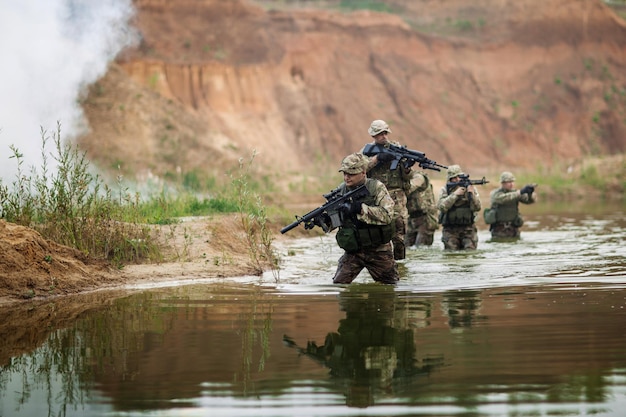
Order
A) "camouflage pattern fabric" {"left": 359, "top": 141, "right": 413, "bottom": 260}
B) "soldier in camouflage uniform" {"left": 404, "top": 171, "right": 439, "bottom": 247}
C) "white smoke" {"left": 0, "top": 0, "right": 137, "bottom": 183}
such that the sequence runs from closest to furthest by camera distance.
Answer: "camouflage pattern fabric" {"left": 359, "top": 141, "right": 413, "bottom": 260}, "soldier in camouflage uniform" {"left": 404, "top": 171, "right": 439, "bottom": 247}, "white smoke" {"left": 0, "top": 0, "right": 137, "bottom": 183}

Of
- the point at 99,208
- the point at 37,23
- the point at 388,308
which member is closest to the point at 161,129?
the point at 37,23

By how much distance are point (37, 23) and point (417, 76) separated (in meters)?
30.4

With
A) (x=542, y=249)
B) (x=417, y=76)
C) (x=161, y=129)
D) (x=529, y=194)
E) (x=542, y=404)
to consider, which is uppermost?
(x=417, y=76)

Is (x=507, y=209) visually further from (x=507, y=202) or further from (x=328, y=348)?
(x=328, y=348)

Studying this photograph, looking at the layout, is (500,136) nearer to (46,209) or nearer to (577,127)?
(577,127)

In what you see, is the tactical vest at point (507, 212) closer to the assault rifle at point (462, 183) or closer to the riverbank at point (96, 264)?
the assault rifle at point (462, 183)

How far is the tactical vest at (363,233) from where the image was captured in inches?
426

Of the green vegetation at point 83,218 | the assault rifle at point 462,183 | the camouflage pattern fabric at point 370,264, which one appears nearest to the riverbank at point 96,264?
the green vegetation at point 83,218

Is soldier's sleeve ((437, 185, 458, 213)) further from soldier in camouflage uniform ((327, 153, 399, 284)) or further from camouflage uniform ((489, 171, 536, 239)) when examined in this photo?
soldier in camouflage uniform ((327, 153, 399, 284))

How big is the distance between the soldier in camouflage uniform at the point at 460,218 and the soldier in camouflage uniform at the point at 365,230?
17.0ft

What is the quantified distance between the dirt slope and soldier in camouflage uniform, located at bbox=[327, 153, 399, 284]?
21627mm

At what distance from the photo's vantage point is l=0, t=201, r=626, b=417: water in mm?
5891

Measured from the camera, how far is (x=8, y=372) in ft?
22.9

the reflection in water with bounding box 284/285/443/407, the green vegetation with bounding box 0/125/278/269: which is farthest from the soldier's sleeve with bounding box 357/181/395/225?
the green vegetation with bounding box 0/125/278/269
